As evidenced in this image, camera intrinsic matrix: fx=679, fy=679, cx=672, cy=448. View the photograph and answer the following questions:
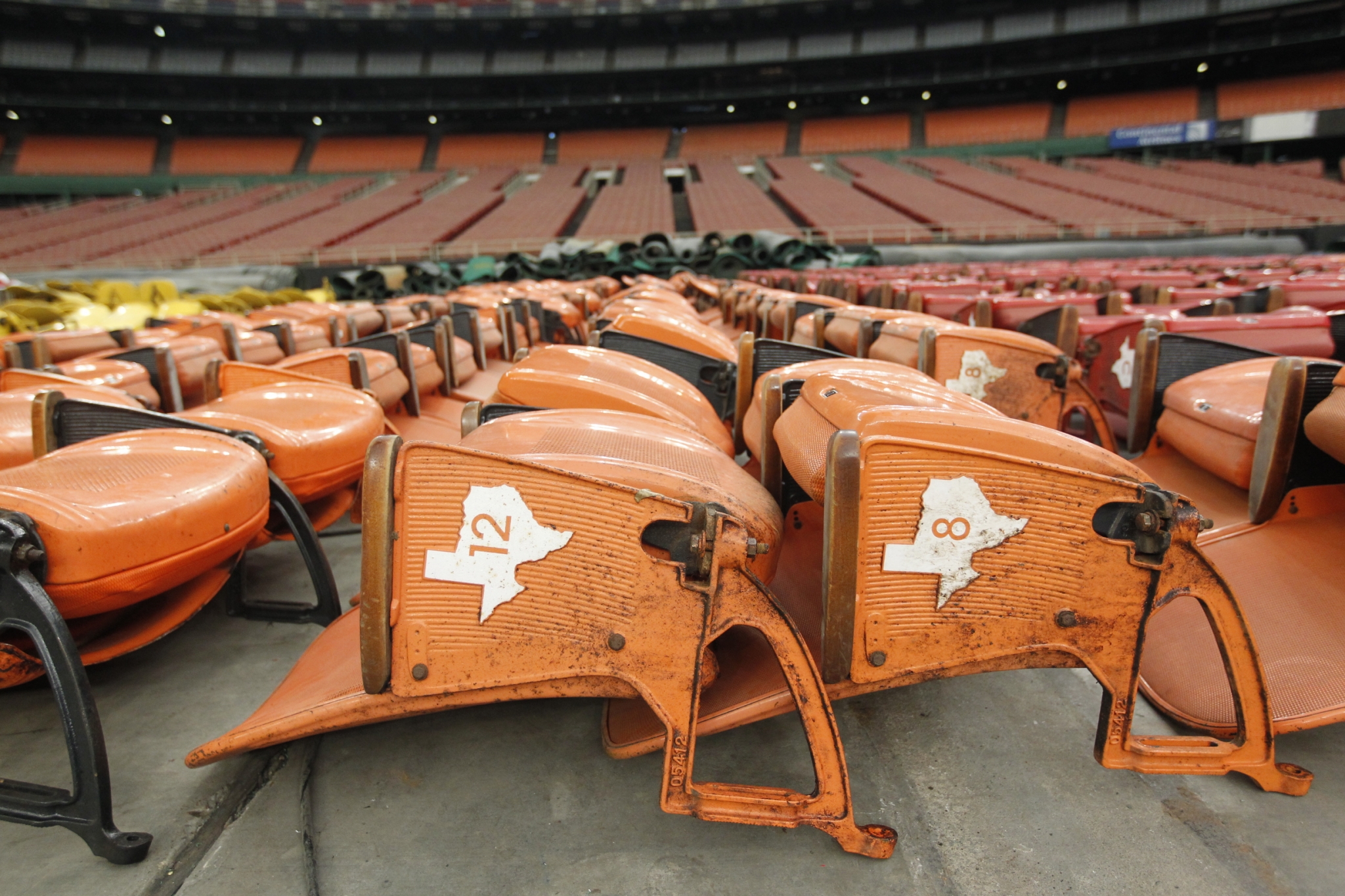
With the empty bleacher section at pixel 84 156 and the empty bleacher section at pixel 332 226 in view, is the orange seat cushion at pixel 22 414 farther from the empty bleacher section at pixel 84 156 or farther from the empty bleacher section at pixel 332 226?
the empty bleacher section at pixel 84 156

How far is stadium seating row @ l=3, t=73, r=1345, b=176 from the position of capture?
2470 centimetres

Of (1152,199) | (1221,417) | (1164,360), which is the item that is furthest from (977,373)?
(1152,199)

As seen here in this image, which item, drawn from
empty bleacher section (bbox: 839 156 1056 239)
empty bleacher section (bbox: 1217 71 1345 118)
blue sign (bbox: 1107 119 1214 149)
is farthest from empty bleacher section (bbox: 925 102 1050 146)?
empty bleacher section (bbox: 1217 71 1345 118)

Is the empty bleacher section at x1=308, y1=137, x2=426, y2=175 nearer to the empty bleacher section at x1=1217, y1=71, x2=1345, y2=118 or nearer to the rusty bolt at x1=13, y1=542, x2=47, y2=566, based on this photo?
the empty bleacher section at x1=1217, y1=71, x2=1345, y2=118

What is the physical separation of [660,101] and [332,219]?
13779mm

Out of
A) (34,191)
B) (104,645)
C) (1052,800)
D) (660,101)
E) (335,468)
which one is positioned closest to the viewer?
(1052,800)

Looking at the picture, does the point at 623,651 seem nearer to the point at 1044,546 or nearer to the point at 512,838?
the point at 512,838

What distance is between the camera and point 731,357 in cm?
296

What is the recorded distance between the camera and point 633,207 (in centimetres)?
1962

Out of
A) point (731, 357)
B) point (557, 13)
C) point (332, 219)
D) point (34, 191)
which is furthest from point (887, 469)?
point (34, 191)

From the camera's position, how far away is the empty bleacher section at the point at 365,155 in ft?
88.4

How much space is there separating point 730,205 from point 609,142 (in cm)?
1128

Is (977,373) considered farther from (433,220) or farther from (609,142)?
(609,142)

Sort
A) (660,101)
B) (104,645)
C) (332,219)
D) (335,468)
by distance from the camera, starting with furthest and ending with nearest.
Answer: (660,101) < (332,219) < (335,468) < (104,645)
